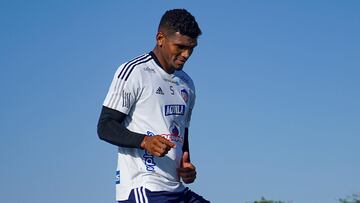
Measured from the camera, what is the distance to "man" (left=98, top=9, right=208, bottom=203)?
684 cm

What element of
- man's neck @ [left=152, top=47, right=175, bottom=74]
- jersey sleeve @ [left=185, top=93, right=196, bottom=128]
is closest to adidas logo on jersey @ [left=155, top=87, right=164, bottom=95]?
man's neck @ [left=152, top=47, right=175, bottom=74]

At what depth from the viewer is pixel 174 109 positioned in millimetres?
7148

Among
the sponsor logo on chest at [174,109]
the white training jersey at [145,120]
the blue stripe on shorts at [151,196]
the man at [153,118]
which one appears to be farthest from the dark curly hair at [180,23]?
the blue stripe on shorts at [151,196]

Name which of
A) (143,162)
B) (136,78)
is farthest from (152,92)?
(143,162)

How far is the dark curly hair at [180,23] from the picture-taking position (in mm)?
7133

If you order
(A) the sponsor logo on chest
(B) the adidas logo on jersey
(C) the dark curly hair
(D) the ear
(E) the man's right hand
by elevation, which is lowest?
(E) the man's right hand

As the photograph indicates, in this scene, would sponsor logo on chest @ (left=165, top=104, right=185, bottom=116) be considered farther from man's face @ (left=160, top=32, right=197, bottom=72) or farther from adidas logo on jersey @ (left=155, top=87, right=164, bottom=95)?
man's face @ (left=160, top=32, right=197, bottom=72)

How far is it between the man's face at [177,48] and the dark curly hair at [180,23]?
0.15ft

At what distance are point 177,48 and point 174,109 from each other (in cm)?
57

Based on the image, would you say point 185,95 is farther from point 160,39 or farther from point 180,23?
point 180,23

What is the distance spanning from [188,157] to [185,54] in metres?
0.97

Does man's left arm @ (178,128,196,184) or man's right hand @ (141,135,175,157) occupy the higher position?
man's right hand @ (141,135,175,157)

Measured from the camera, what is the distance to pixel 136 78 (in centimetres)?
690

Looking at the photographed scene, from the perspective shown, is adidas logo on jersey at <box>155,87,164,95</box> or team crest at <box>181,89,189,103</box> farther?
team crest at <box>181,89,189,103</box>
